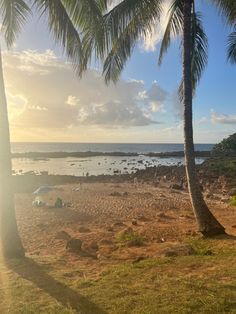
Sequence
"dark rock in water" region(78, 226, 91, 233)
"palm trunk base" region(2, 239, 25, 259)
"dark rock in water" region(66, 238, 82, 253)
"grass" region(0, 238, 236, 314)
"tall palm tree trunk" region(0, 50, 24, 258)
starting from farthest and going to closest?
"dark rock in water" region(78, 226, 91, 233), "dark rock in water" region(66, 238, 82, 253), "palm trunk base" region(2, 239, 25, 259), "tall palm tree trunk" region(0, 50, 24, 258), "grass" region(0, 238, 236, 314)

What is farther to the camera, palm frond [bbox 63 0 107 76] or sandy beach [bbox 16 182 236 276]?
sandy beach [bbox 16 182 236 276]

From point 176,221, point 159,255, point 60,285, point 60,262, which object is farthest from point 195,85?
point 60,285

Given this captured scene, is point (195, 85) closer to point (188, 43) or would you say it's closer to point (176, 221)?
point (188, 43)

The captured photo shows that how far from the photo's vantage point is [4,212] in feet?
25.7

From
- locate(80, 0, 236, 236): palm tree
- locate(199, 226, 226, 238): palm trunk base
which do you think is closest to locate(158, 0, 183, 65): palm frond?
locate(80, 0, 236, 236): palm tree

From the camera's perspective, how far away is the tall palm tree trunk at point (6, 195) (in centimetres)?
761

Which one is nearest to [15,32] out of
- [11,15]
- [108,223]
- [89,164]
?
[11,15]

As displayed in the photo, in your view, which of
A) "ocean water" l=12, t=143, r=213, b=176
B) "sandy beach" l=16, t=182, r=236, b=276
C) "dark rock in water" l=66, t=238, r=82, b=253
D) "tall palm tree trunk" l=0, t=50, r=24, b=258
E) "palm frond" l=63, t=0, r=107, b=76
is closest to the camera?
"tall palm tree trunk" l=0, t=50, r=24, b=258

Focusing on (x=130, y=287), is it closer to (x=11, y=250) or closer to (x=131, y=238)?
(x=11, y=250)

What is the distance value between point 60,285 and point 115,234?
17.6 ft

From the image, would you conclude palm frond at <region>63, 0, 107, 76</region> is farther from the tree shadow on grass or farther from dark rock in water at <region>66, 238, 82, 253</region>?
the tree shadow on grass

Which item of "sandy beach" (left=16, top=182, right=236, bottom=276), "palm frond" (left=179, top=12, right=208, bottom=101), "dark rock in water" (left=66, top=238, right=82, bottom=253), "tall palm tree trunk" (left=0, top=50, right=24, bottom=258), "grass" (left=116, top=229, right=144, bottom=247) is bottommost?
"sandy beach" (left=16, top=182, right=236, bottom=276)

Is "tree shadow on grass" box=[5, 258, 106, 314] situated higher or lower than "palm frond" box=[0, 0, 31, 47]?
lower

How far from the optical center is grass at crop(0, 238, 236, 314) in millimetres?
4953
